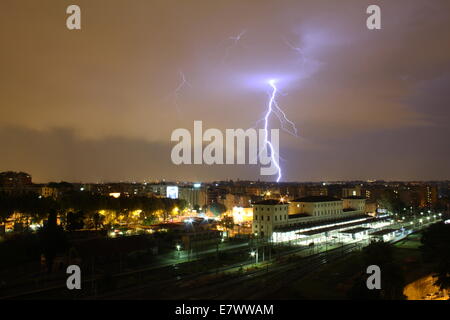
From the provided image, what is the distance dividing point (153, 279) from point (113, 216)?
2399 centimetres

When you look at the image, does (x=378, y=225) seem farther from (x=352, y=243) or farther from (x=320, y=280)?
(x=320, y=280)

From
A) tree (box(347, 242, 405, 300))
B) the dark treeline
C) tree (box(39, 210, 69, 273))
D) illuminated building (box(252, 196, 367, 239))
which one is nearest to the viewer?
A: tree (box(347, 242, 405, 300))

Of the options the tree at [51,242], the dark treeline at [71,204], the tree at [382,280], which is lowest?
the tree at [382,280]

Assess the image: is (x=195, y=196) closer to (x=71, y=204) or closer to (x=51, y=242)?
(x=71, y=204)

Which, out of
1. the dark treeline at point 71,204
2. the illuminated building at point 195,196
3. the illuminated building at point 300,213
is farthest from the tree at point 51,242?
the illuminated building at point 195,196

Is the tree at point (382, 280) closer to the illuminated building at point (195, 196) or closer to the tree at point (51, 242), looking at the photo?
the tree at point (51, 242)

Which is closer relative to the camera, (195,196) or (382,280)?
(382,280)

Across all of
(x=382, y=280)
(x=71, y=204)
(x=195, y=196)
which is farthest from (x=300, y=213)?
(x=195, y=196)

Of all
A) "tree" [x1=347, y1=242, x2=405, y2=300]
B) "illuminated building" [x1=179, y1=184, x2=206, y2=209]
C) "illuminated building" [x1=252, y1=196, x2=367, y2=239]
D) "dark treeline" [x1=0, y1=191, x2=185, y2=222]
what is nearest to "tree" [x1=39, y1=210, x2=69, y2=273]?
"dark treeline" [x1=0, y1=191, x2=185, y2=222]

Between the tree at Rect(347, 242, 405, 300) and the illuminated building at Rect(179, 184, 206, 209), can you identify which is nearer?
the tree at Rect(347, 242, 405, 300)

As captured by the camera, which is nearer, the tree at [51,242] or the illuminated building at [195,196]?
the tree at [51,242]

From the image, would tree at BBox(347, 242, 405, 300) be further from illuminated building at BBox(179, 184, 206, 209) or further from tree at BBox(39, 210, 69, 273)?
illuminated building at BBox(179, 184, 206, 209)

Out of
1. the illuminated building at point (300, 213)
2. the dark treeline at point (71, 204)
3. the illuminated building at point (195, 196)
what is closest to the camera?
the dark treeline at point (71, 204)
